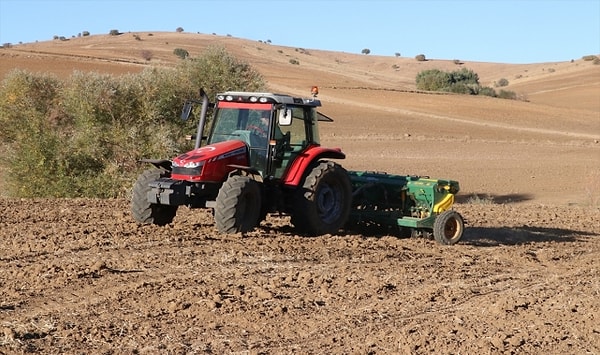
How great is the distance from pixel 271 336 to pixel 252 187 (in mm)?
4226

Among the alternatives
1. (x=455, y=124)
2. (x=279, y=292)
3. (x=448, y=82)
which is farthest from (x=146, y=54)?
(x=279, y=292)

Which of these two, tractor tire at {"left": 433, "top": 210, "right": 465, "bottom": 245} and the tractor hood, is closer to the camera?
the tractor hood

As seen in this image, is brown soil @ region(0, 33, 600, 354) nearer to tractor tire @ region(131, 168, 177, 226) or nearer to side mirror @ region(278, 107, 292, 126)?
tractor tire @ region(131, 168, 177, 226)

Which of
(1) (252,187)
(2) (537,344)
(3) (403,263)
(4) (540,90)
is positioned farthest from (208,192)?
(4) (540,90)

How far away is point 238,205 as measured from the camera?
10.7 m

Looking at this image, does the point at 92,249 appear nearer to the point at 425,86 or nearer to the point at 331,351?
the point at 331,351

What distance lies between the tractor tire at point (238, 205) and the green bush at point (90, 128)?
27.9 ft

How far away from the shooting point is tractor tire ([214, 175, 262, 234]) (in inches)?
419

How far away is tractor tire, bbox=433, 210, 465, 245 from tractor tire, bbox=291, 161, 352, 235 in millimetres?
1243

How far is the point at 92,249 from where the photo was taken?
9.94 m

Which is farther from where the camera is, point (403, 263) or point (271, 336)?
point (403, 263)

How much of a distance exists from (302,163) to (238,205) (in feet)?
4.36

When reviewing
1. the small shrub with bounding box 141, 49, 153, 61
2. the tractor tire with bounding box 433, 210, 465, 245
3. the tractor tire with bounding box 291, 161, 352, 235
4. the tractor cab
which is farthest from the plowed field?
the small shrub with bounding box 141, 49, 153, 61

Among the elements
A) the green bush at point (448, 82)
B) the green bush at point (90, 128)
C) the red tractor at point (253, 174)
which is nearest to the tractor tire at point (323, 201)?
the red tractor at point (253, 174)
